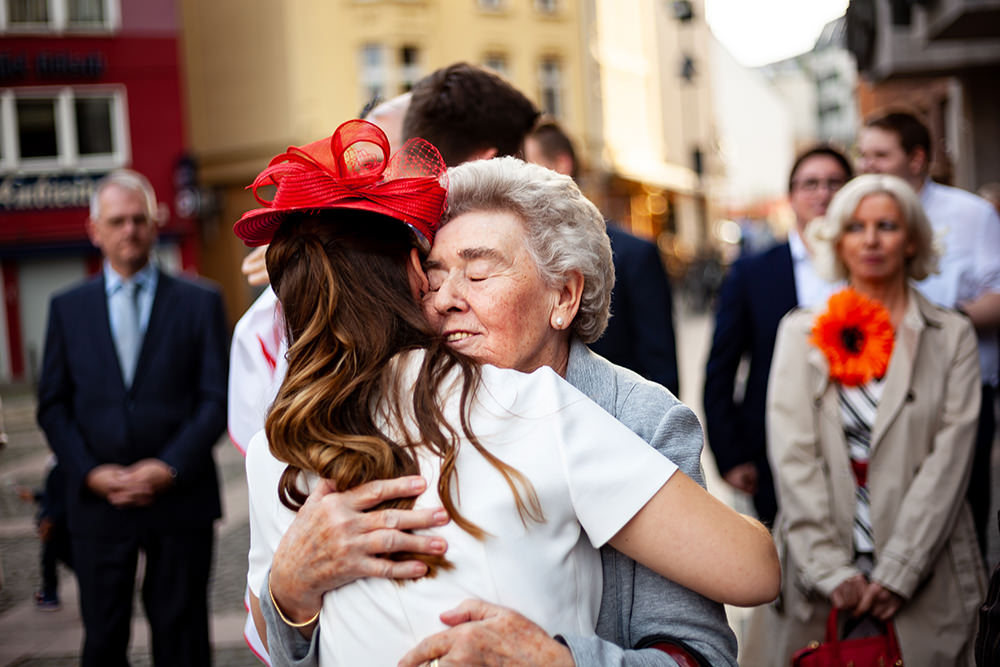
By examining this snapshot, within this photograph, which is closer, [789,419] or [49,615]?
[789,419]

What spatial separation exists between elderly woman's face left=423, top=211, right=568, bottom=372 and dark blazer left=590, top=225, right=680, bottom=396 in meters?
1.79

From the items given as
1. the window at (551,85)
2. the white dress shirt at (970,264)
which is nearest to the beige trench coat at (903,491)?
the white dress shirt at (970,264)

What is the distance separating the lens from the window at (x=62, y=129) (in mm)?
23609

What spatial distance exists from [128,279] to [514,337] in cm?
303

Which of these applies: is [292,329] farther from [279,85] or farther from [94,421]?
[279,85]

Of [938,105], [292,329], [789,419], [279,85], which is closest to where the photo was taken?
[292,329]

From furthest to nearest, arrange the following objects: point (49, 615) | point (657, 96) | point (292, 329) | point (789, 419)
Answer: point (657, 96) → point (49, 615) → point (789, 419) → point (292, 329)

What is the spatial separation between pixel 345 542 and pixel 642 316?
2263 mm

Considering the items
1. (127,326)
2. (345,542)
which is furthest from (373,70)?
(345,542)

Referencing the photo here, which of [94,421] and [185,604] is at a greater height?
[94,421]

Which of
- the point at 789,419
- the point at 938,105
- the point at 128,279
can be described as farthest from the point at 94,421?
the point at 938,105

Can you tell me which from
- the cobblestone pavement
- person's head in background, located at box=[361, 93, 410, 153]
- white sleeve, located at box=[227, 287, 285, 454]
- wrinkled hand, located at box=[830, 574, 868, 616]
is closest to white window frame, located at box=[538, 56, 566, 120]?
the cobblestone pavement

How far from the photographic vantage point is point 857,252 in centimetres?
362

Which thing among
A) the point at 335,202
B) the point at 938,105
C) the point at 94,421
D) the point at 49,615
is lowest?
the point at 49,615
